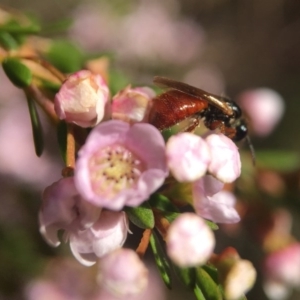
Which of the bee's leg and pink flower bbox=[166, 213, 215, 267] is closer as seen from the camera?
pink flower bbox=[166, 213, 215, 267]

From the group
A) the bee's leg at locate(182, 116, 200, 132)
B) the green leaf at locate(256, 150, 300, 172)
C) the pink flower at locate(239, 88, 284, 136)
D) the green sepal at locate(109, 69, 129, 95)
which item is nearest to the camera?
the bee's leg at locate(182, 116, 200, 132)

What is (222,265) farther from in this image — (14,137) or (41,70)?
(14,137)

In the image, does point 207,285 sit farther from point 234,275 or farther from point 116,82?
point 116,82

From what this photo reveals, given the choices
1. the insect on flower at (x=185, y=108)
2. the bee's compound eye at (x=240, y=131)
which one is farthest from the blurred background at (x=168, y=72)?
the insect on flower at (x=185, y=108)

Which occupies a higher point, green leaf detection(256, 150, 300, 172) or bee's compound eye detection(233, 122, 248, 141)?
bee's compound eye detection(233, 122, 248, 141)

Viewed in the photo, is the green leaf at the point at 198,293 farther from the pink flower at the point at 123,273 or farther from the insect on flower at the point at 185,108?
the insect on flower at the point at 185,108

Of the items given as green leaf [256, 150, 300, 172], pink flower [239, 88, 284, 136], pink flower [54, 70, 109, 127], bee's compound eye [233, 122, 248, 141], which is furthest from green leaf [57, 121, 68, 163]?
pink flower [239, 88, 284, 136]

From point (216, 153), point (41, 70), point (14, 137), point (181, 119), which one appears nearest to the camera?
point (216, 153)

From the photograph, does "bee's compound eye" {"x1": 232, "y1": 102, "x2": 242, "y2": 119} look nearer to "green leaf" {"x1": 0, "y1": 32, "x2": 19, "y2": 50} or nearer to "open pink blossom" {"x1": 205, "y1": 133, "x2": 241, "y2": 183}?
"open pink blossom" {"x1": 205, "y1": 133, "x2": 241, "y2": 183}

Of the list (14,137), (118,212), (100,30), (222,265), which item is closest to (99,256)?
(118,212)

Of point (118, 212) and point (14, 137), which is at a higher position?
point (118, 212)
